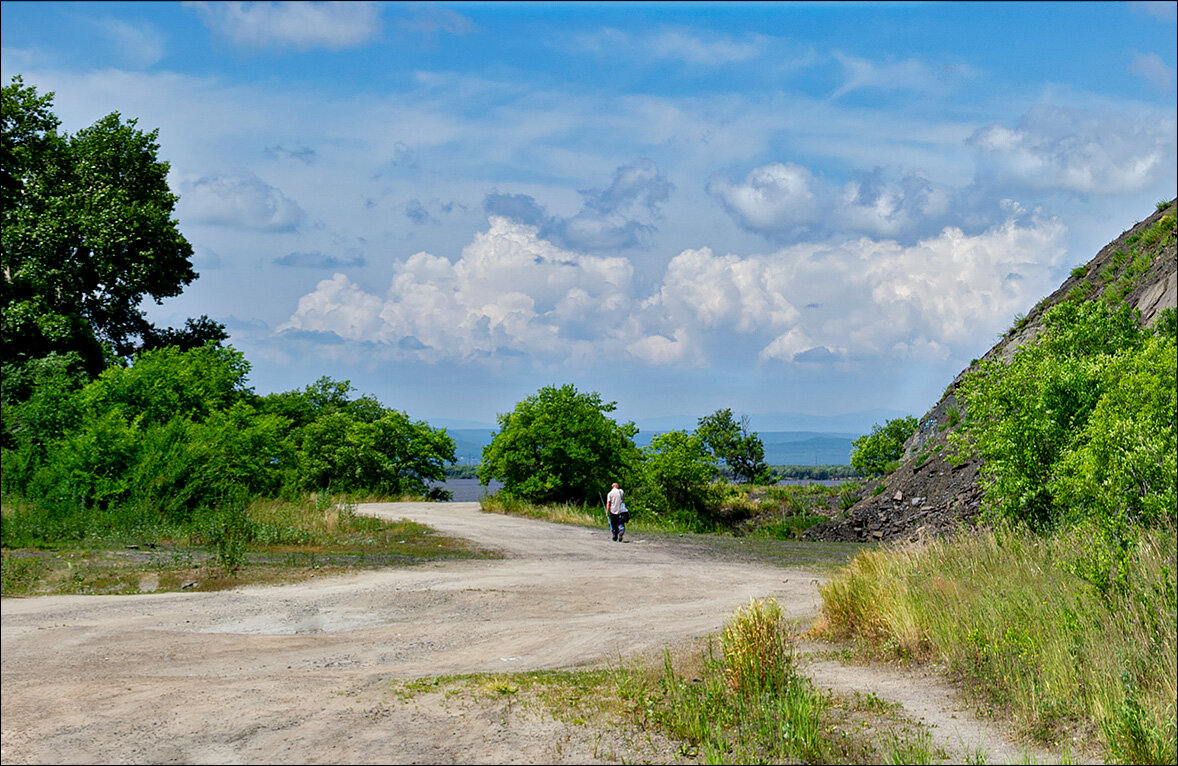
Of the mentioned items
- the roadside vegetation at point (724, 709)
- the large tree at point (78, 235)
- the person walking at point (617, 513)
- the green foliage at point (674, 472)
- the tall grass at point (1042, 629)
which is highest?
the large tree at point (78, 235)

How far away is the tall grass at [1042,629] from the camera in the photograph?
21.7 feet

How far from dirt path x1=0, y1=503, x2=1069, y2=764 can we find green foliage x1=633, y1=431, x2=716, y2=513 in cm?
1700

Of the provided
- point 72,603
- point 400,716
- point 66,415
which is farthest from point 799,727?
point 66,415

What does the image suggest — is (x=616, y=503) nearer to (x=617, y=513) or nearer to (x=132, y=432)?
(x=617, y=513)

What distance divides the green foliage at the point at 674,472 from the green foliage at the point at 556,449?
2986 mm

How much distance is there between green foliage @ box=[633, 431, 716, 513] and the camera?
3497 cm

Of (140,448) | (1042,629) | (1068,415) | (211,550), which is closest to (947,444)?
(1068,415)

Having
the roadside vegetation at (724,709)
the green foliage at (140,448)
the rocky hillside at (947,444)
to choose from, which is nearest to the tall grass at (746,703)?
the roadside vegetation at (724,709)

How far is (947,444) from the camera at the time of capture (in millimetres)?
27484

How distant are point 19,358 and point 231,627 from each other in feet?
78.1

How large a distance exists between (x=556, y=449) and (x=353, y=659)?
21.4 meters

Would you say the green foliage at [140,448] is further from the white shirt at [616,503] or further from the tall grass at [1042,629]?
the tall grass at [1042,629]

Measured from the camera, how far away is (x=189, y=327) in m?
37.8

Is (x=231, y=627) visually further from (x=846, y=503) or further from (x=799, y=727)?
(x=846, y=503)
